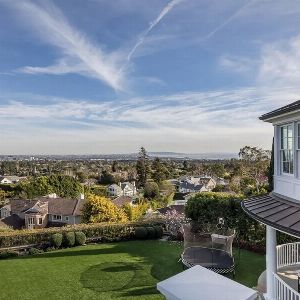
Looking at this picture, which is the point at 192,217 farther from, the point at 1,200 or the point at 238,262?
the point at 1,200

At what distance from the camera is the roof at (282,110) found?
23.4ft

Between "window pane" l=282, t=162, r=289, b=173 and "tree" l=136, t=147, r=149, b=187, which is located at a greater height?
"window pane" l=282, t=162, r=289, b=173

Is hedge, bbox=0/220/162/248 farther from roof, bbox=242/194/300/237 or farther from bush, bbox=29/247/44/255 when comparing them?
roof, bbox=242/194/300/237

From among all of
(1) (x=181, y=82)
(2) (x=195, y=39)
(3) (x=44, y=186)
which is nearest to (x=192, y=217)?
(2) (x=195, y=39)

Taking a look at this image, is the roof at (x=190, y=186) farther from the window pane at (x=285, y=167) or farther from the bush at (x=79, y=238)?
the window pane at (x=285, y=167)

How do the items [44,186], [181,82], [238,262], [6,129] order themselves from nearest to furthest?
[238,262]
[181,82]
[6,129]
[44,186]

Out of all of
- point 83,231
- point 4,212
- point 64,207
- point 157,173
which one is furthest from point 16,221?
point 157,173

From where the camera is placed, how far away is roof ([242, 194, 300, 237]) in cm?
645

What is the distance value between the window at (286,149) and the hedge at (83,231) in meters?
11.5

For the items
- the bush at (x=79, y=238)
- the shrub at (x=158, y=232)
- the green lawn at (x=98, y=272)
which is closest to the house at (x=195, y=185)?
the shrub at (x=158, y=232)

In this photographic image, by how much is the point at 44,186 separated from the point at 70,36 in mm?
46907

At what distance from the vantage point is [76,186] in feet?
208

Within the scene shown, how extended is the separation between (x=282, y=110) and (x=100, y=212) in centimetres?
1748

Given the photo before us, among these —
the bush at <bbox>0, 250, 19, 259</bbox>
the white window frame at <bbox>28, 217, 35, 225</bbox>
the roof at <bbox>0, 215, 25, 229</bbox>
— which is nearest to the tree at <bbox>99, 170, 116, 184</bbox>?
the roof at <bbox>0, 215, 25, 229</bbox>
